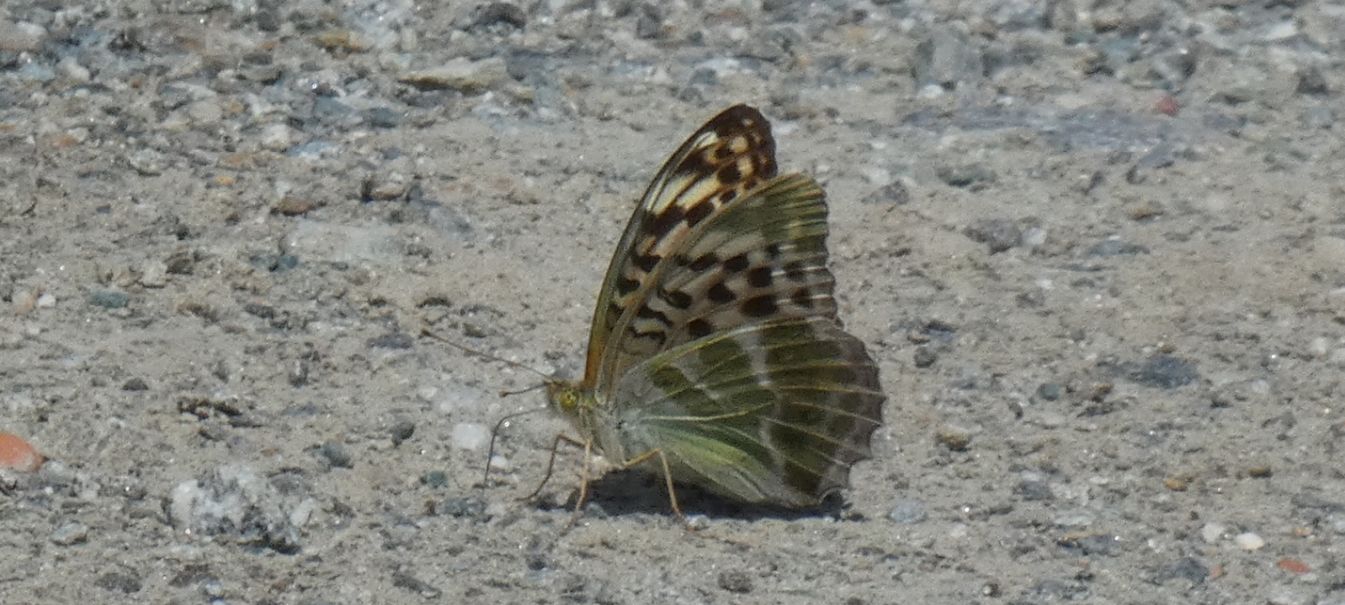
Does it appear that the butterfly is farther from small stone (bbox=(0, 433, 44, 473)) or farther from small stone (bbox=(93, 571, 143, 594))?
small stone (bbox=(0, 433, 44, 473))

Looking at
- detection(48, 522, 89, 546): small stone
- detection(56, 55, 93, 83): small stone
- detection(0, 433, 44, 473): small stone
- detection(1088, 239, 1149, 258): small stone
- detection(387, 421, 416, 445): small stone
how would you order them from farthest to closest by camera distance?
detection(56, 55, 93, 83): small stone → detection(1088, 239, 1149, 258): small stone → detection(387, 421, 416, 445): small stone → detection(0, 433, 44, 473): small stone → detection(48, 522, 89, 546): small stone

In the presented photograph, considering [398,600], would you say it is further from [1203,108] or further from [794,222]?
[1203,108]

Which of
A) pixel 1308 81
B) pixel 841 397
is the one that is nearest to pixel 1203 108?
pixel 1308 81

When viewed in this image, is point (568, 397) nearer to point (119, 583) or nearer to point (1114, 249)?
point (119, 583)

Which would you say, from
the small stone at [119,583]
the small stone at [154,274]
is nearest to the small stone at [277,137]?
the small stone at [154,274]

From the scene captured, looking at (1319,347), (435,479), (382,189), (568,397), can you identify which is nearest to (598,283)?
(382,189)

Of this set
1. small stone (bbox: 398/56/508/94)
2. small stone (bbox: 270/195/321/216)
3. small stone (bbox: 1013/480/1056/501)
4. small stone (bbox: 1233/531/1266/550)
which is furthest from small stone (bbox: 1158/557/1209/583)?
small stone (bbox: 398/56/508/94)
